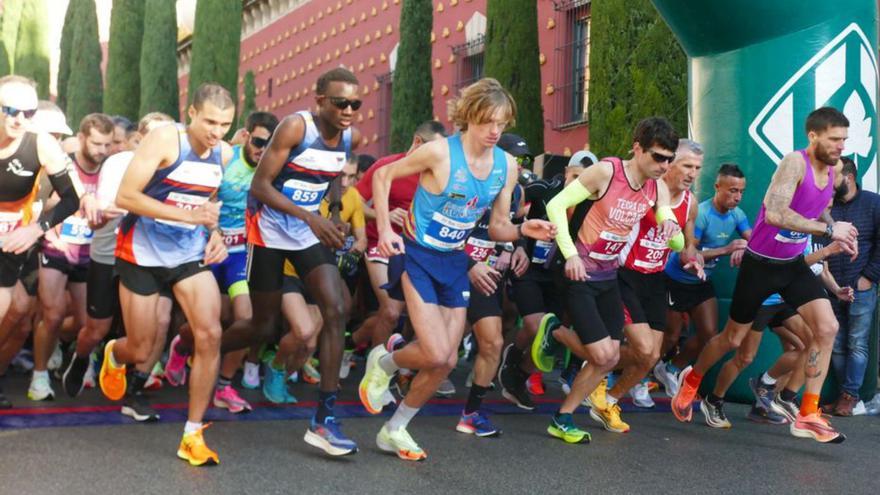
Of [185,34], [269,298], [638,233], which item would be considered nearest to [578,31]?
[638,233]

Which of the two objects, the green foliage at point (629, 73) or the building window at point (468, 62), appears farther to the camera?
the building window at point (468, 62)

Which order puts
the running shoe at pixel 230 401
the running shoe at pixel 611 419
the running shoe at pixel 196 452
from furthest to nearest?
the running shoe at pixel 230 401 < the running shoe at pixel 611 419 < the running shoe at pixel 196 452

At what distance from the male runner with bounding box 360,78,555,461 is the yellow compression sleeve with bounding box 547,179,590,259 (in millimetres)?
414

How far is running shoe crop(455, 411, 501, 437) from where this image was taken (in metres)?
6.43

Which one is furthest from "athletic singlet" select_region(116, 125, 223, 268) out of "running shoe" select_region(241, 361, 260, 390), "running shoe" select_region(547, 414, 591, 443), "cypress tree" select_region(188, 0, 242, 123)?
"cypress tree" select_region(188, 0, 242, 123)

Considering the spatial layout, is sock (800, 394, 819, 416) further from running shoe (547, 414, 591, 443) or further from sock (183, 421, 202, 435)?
sock (183, 421, 202, 435)

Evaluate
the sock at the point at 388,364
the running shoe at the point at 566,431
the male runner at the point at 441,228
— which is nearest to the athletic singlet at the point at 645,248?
the running shoe at the point at 566,431

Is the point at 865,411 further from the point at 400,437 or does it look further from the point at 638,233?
the point at 400,437

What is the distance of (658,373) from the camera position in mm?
8859

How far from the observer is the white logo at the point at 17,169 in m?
6.13

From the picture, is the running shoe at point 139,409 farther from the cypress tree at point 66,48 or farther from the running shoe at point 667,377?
the cypress tree at point 66,48

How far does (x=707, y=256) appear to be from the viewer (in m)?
7.97

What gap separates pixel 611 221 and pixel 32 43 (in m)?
29.8

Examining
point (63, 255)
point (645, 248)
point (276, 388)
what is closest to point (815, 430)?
point (645, 248)
